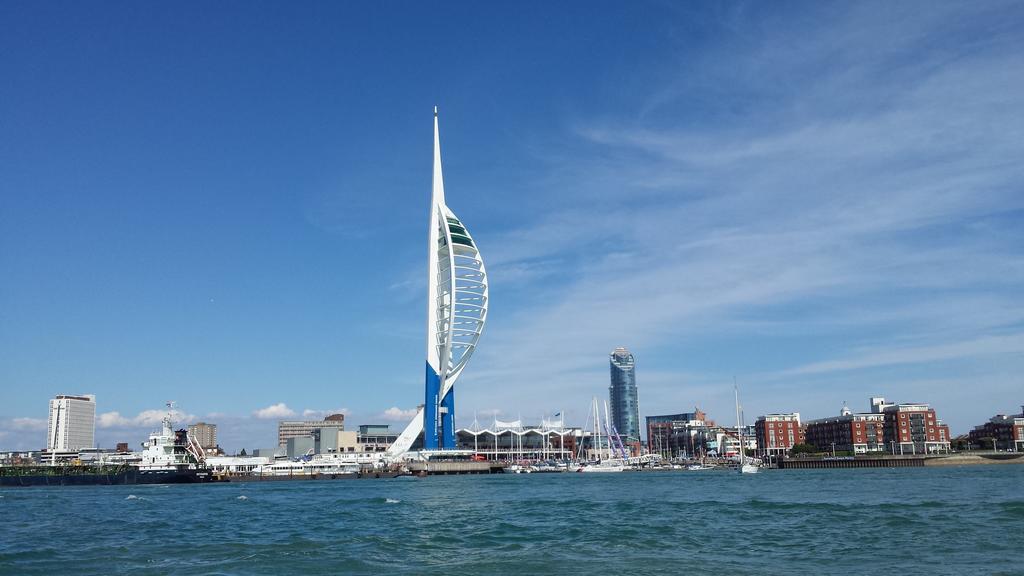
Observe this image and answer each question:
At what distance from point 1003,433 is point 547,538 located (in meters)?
169

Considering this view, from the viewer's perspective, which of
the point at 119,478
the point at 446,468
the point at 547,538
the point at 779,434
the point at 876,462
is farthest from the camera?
the point at 779,434

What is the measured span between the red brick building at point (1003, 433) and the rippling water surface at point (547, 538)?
452 feet

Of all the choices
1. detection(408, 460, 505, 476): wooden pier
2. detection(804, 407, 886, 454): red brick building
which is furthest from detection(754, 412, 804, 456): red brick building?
detection(408, 460, 505, 476): wooden pier

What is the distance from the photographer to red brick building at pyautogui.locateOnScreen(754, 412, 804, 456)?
18412 cm

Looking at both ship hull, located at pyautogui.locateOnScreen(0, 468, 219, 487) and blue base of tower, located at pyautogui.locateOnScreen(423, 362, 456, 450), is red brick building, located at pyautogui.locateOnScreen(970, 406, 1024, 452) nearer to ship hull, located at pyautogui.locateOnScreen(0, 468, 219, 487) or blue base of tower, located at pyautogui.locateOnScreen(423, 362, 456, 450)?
blue base of tower, located at pyautogui.locateOnScreen(423, 362, 456, 450)

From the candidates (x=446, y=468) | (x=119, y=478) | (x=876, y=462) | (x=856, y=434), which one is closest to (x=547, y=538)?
(x=119, y=478)

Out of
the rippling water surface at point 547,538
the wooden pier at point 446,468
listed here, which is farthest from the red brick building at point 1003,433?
the rippling water surface at point 547,538

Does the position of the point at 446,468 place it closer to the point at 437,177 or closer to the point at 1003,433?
the point at 437,177

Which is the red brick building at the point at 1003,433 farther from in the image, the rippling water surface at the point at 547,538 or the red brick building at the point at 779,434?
the rippling water surface at the point at 547,538

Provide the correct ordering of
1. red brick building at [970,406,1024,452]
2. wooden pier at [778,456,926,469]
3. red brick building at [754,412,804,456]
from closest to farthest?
wooden pier at [778,456,926,469]
red brick building at [970,406,1024,452]
red brick building at [754,412,804,456]

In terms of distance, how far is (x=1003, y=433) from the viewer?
164 metres

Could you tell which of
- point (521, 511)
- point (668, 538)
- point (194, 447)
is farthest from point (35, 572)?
point (194, 447)

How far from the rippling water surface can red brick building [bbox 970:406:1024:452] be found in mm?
137888

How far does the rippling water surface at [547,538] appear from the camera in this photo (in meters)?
20.8
